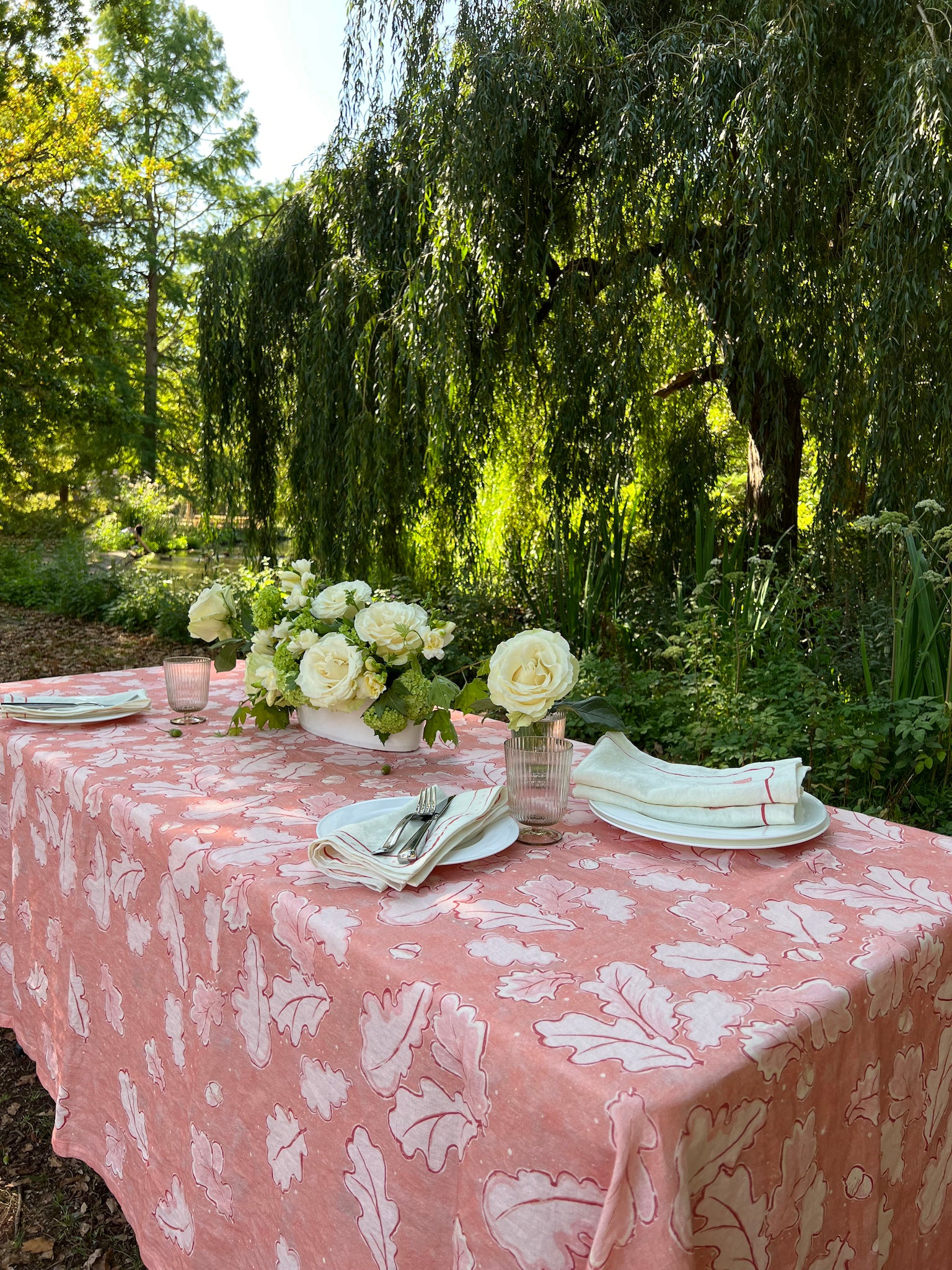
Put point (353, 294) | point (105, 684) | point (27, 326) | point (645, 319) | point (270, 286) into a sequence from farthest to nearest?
point (27, 326)
point (270, 286)
point (353, 294)
point (645, 319)
point (105, 684)

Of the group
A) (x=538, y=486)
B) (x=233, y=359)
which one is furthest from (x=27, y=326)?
(x=538, y=486)

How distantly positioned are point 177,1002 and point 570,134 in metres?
4.03

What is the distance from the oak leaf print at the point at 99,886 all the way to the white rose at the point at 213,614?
59cm

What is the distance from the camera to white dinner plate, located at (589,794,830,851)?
1.19 meters

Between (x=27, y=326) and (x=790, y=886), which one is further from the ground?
(x=27, y=326)

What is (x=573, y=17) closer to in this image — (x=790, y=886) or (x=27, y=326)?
(x=790, y=886)

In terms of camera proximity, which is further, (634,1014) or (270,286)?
(270,286)

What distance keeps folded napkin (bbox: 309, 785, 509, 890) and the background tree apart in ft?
43.4

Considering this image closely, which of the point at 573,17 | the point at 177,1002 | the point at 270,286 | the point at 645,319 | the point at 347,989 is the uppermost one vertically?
the point at 573,17

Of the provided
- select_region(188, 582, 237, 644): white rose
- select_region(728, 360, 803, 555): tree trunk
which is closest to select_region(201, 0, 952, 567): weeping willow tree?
select_region(728, 360, 803, 555): tree trunk

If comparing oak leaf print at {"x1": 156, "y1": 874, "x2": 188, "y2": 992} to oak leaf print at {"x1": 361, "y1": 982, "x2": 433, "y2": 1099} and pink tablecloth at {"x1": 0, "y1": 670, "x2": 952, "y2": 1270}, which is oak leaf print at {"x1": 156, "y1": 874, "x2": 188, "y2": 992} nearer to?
pink tablecloth at {"x1": 0, "y1": 670, "x2": 952, "y2": 1270}

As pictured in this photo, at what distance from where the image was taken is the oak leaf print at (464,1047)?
31.1 inches

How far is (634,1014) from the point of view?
0.81 m

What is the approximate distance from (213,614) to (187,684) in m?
0.16
